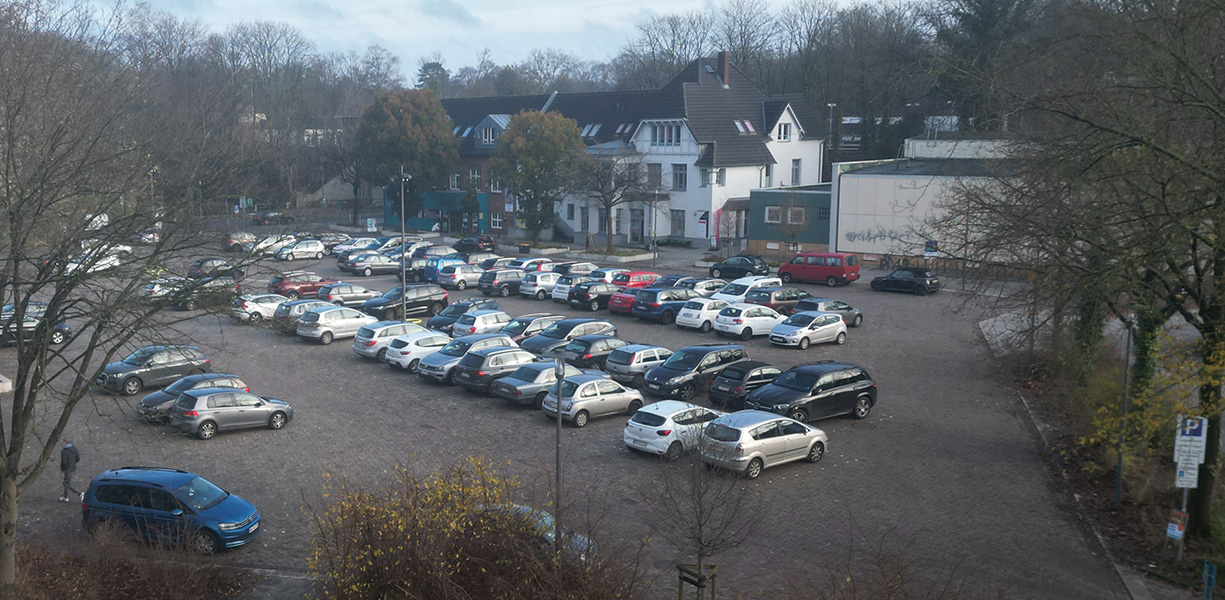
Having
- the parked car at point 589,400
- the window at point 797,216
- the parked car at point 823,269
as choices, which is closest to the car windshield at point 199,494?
the parked car at point 589,400

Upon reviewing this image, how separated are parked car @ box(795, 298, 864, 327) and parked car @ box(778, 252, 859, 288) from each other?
832 cm

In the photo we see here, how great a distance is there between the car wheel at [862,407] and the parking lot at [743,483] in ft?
0.97

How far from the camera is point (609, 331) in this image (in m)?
28.0

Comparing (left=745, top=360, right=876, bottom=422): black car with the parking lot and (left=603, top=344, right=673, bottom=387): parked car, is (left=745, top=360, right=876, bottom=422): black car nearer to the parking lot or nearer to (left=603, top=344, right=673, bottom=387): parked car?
the parking lot

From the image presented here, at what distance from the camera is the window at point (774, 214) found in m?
49.8

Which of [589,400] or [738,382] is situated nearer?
[589,400]

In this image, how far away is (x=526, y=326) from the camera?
2855 cm

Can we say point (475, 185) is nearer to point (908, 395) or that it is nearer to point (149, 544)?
point (908, 395)

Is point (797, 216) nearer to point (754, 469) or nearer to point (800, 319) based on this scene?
point (800, 319)

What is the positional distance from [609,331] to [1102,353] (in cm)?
1315

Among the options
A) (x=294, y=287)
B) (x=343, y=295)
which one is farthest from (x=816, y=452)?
(x=294, y=287)

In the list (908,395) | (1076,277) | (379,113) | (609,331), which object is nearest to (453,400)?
(609,331)

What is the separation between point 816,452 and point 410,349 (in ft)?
39.4

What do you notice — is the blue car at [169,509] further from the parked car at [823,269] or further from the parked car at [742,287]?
the parked car at [823,269]
